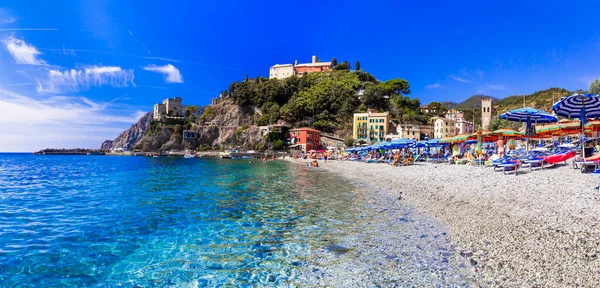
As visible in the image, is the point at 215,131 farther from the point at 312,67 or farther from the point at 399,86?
the point at 399,86

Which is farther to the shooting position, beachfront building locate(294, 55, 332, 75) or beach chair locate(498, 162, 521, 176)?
beachfront building locate(294, 55, 332, 75)

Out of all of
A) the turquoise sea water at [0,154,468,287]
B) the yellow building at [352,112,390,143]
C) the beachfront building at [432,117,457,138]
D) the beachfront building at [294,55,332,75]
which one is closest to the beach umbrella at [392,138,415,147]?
the turquoise sea water at [0,154,468,287]

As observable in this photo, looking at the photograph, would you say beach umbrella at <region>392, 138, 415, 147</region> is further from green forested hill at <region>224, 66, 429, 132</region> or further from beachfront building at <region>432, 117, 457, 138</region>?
green forested hill at <region>224, 66, 429, 132</region>

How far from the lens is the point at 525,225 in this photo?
7445 mm

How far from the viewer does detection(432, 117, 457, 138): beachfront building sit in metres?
71.7

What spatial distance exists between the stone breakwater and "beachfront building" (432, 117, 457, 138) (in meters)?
62.2

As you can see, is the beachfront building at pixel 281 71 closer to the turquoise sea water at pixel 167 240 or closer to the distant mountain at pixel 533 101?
the distant mountain at pixel 533 101

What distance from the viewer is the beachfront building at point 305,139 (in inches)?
3027

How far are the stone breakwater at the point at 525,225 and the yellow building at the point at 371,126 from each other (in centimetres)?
6146

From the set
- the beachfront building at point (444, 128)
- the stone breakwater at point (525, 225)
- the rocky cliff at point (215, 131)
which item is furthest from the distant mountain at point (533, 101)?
the stone breakwater at point (525, 225)

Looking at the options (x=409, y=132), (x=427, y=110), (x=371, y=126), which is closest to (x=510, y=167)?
(x=409, y=132)

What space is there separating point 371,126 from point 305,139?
54.1 feet

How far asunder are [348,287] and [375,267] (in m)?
1.02

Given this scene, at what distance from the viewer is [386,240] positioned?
7.57m
